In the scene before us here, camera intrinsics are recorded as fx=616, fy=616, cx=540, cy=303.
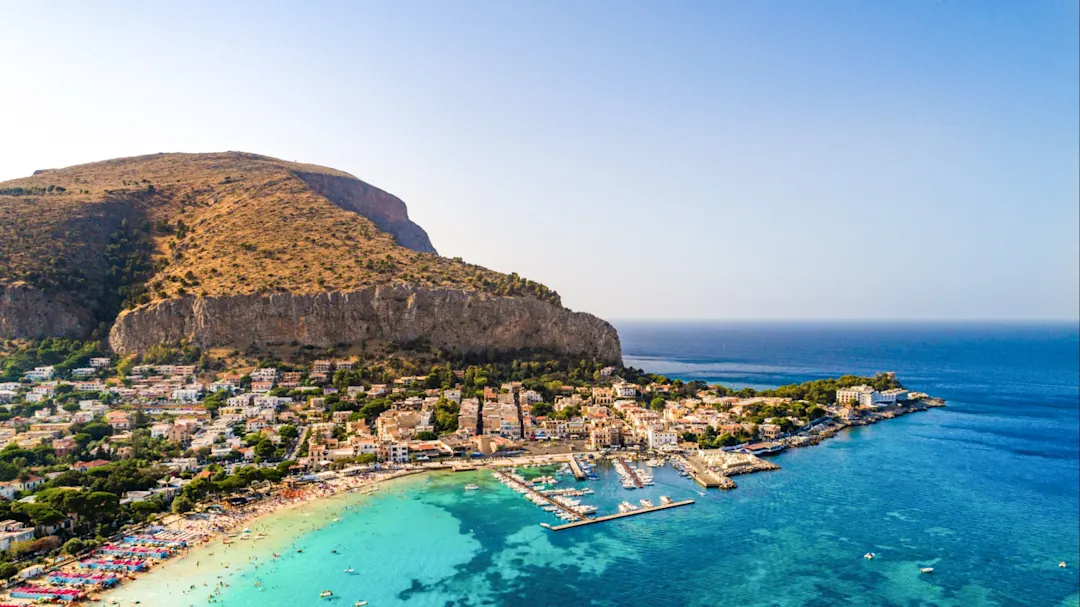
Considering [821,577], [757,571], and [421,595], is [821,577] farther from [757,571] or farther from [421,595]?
[421,595]

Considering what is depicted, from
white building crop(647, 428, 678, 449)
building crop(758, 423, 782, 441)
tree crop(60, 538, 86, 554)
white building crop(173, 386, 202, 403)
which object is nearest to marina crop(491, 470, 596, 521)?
white building crop(647, 428, 678, 449)

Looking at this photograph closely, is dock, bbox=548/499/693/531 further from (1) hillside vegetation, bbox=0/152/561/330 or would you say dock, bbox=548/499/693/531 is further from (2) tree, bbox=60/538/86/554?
(1) hillside vegetation, bbox=0/152/561/330

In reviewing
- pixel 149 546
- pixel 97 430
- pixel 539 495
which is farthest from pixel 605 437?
pixel 97 430

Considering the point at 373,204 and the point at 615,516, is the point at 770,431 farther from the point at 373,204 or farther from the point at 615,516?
the point at 373,204

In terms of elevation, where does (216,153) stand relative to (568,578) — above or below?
above

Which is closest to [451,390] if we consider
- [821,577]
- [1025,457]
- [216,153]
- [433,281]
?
[433,281]

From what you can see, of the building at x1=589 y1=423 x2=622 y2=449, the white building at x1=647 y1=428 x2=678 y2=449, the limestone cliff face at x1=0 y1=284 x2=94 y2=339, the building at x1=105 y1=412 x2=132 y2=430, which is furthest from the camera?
the limestone cliff face at x1=0 y1=284 x2=94 y2=339
